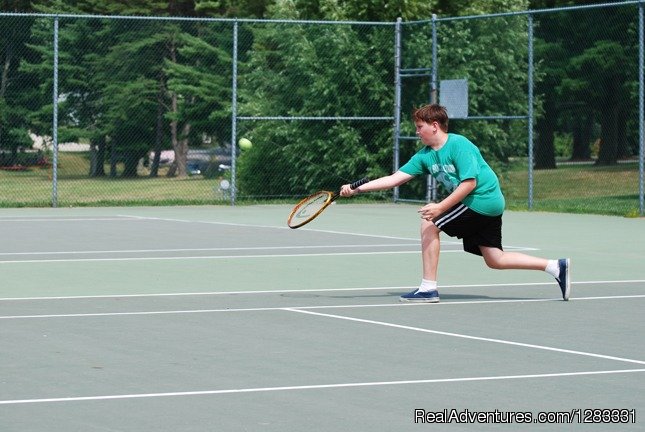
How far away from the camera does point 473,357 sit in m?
8.52

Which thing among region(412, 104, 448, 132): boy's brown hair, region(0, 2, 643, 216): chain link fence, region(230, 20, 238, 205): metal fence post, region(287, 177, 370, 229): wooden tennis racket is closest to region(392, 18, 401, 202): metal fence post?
region(0, 2, 643, 216): chain link fence

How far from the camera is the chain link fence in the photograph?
981 inches

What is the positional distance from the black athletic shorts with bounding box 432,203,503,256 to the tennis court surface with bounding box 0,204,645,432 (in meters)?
0.49

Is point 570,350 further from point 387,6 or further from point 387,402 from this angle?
point 387,6

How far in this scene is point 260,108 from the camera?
26.0 meters

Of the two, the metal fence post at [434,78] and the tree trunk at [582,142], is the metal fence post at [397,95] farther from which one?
the tree trunk at [582,142]

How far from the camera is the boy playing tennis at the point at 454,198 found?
36.2 feet

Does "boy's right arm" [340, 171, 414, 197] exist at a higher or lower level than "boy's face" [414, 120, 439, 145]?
lower

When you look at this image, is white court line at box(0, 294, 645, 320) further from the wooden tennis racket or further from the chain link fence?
the chain link fence

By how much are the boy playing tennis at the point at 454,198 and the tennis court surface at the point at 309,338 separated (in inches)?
12.2

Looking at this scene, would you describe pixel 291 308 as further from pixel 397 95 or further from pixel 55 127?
pixel 397 95

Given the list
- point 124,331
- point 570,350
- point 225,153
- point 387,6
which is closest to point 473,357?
point 570,350

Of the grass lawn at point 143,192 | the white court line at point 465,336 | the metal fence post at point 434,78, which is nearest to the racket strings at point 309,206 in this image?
the white court line at point 465,336

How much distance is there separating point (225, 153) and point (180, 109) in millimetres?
4241
